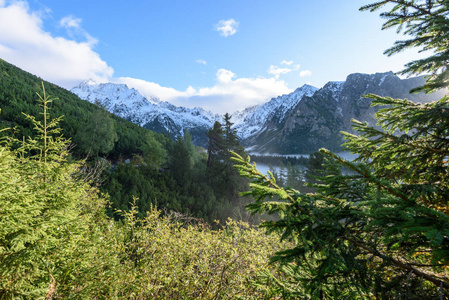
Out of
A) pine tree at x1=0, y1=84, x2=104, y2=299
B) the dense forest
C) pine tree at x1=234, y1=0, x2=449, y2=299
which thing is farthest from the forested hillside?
pine tree at x1=234, y1=0, x2=449, y2=299

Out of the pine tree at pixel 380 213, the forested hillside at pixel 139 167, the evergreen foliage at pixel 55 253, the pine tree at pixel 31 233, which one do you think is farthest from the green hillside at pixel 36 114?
the pine tree at pixel 380 213

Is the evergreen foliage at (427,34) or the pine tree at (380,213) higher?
the evergreen foliage at (427,34)

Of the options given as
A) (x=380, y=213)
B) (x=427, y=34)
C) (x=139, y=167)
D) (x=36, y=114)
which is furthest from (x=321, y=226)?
(x=36, y=114)

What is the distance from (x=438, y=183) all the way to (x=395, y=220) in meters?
2.30

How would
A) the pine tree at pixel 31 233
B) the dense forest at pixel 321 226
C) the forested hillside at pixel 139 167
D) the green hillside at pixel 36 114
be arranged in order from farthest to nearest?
1. the green hillside at pixel 36 114
2. the forested hillside at pixel 139 167
3. the pine tree at pixel 31 233
4. the dense forest at pixel 321 226

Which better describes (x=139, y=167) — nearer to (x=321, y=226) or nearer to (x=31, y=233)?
(x=31, y=233)

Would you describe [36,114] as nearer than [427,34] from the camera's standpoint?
No

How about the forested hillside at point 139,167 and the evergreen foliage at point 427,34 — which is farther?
the forested hillside at point 139,167

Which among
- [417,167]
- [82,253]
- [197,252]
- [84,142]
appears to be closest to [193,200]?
[84,142]

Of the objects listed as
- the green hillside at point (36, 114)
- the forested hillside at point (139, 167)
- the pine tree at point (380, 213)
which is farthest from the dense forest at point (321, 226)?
the green hillside at point (36, 114)

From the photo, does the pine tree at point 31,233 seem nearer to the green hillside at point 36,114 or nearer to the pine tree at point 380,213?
the pine tree at point 380,213

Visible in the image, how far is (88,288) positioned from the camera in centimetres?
333

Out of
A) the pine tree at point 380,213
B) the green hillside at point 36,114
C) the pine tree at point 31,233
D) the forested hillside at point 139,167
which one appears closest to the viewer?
the pine tree at point 380,213

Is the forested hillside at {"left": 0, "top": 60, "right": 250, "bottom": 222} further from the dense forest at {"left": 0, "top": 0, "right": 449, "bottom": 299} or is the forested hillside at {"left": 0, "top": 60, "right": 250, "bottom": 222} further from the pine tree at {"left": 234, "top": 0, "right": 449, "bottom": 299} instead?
the pine tree at {"left": 234, "top": 0, "right": 449, "bottom": 299}
